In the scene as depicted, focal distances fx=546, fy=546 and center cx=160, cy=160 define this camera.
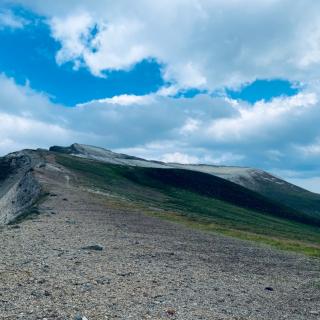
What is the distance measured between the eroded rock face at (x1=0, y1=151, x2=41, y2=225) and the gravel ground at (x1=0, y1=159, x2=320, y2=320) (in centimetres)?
3060

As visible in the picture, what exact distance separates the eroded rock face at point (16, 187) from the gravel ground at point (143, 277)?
30.6 m

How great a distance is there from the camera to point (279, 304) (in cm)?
2231

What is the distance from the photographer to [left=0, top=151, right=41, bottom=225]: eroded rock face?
80000 millimetres

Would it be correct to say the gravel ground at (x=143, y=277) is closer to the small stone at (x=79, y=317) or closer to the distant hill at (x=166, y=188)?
the small stone at (x=79, y=317)

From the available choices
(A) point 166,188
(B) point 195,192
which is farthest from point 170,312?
(B) point 195,192

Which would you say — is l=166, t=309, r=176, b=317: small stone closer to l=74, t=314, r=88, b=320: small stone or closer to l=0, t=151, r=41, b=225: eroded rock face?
l=74, t=314, r=88, b=320: small stone

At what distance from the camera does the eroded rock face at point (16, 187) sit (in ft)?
262

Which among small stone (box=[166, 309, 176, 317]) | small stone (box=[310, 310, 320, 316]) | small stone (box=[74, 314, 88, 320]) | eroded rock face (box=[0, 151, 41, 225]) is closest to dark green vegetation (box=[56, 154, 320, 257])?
eroded rock face (box=[0, 151, 41, 225])

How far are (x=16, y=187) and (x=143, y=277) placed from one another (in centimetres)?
8434

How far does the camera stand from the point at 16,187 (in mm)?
104688

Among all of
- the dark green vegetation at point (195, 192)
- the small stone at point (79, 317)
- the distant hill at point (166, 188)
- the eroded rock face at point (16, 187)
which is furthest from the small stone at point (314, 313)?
the dark green vegetation at point (195, 192)

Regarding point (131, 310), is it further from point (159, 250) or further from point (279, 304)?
point (159, 250)

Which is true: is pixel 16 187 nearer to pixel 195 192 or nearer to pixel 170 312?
pixel 195 192

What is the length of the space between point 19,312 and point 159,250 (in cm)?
1858
